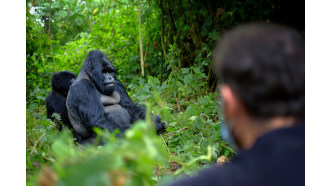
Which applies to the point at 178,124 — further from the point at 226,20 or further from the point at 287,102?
the point at 287,102

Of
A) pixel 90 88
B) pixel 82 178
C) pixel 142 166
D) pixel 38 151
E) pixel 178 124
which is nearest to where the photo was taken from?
pixel 82 178

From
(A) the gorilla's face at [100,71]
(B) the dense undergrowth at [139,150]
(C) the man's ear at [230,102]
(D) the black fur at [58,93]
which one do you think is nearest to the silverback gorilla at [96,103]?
(A) the gorilla's face at [100,71]

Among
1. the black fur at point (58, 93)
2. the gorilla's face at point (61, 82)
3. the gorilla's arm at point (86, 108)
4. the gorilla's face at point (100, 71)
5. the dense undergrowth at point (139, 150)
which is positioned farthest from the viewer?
the gorilla's face at point (61, 82)

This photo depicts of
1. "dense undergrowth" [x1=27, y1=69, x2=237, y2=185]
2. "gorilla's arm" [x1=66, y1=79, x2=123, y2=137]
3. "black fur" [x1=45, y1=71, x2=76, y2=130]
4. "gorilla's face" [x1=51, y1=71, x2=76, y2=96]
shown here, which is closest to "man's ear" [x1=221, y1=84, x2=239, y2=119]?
"dense undergrowth" [x1=27, y1=69, x2=237, y2=185]

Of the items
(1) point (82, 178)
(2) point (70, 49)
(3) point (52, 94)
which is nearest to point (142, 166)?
(1) point (82, 178)

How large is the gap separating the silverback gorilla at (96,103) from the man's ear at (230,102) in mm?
2166

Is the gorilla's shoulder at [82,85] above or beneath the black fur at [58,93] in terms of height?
above

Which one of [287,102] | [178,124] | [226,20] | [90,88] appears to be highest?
[226,20]

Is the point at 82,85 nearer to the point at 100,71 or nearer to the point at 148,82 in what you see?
the point at 100,71

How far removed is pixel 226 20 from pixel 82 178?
3.96m

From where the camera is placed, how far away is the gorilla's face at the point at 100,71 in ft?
10.1

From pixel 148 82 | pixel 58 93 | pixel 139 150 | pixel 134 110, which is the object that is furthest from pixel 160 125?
pixel 139 150

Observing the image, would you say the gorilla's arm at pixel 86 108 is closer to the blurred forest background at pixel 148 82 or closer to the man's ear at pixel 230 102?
the blurred forest background at pixel 148 82

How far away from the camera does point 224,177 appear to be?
30.0 inches
